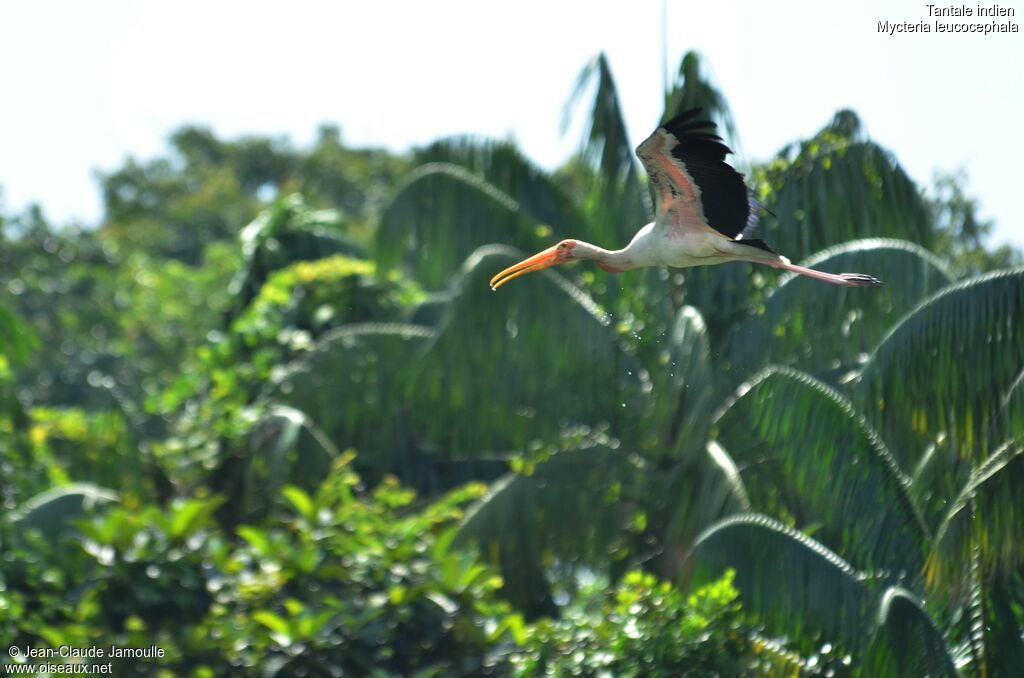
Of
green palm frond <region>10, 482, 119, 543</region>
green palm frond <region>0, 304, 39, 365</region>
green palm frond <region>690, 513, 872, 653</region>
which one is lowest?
green palm frond <region>10, 482, 119, 543</region>

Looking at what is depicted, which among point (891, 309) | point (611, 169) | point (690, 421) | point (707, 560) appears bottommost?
point (707, 560)

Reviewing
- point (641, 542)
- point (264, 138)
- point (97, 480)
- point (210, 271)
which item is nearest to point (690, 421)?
point (641, 542)

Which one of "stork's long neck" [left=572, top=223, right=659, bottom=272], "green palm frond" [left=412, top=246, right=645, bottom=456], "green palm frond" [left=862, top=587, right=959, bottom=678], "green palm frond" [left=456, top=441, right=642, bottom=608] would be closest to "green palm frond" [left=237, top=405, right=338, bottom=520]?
"green palm frond" [left=412, top=246, right=645, bottom=456]

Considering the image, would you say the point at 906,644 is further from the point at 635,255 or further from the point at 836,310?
the point at 635,255

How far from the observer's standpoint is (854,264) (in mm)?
9844

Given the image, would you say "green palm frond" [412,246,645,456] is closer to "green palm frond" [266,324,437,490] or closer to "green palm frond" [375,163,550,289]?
"green palm frond" [375,163,550,289]

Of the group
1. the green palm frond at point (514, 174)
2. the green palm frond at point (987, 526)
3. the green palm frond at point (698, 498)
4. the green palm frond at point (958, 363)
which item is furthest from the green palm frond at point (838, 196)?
the green palm frond at point (987, 526)

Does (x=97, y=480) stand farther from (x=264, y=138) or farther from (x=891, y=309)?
(x=264, y=138)

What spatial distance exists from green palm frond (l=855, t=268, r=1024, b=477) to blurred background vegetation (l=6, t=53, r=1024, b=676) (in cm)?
2

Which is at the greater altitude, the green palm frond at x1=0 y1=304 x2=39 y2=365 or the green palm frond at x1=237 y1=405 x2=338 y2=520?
the green palm frond at x1=0 y1=304 x2=39 y2=365

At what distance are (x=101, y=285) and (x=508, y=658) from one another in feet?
60.6

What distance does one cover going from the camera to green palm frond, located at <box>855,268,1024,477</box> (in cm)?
839

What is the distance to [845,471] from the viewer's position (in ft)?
29.2

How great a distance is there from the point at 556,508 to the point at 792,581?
9.64 feet
